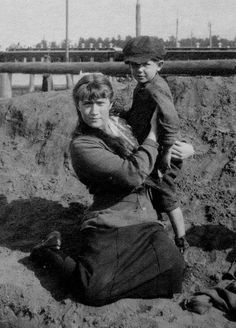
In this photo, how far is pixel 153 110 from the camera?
387 cm

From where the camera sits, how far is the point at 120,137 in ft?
12.3

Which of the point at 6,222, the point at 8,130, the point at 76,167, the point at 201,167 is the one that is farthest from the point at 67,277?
the point at 8,130

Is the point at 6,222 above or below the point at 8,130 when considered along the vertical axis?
below

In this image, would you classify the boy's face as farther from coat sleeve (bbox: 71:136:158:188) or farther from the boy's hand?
the boy's hand

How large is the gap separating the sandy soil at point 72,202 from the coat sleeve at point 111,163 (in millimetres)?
888

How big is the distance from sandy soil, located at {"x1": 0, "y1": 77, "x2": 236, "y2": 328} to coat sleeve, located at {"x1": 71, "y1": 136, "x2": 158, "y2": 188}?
0.89 meters

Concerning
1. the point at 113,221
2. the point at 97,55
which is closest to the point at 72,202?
the point at 113,221

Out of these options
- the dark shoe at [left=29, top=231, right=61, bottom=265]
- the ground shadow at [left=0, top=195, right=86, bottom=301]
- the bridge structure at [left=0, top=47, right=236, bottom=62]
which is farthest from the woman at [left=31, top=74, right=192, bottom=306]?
the bridge structure at [left=0, top=47, right=236, bottom=62]

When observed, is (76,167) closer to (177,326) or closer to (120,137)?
(120,137)

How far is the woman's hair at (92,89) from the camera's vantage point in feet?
11.9

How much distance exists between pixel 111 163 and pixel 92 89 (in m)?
0.55

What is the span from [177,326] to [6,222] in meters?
2.44

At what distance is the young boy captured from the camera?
3740 millimetres

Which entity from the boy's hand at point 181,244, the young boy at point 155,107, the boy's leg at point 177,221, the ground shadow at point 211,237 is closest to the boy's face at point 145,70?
the young boy at point 155,107
